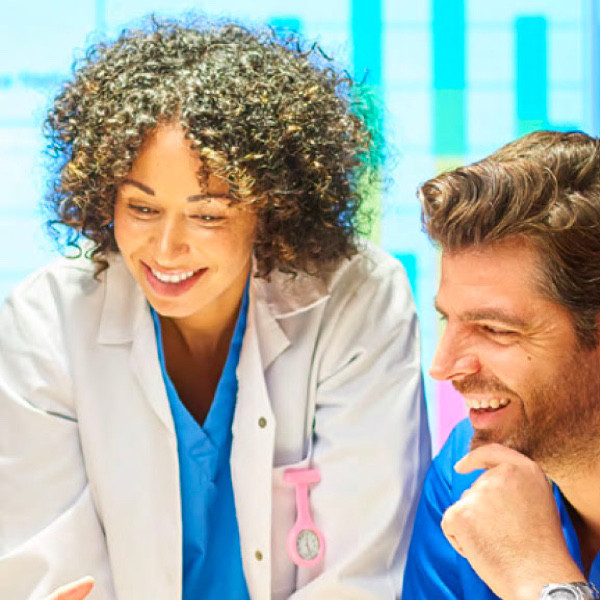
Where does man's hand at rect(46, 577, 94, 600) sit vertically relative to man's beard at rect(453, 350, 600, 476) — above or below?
below

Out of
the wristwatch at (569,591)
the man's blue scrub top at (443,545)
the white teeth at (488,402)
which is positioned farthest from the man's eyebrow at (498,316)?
the wristwatch at (569,591)

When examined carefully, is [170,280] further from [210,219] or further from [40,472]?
[40,472]

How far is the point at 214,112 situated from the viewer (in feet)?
7.30

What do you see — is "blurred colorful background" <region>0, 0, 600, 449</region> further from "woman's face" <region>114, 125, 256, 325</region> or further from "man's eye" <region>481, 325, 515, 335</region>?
"man's eye" <region>481, 325, 515, 335</region>

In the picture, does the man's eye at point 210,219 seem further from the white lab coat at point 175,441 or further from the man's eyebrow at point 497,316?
the man's eyebrow at point 497,316

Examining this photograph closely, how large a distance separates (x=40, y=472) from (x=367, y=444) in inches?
23.9

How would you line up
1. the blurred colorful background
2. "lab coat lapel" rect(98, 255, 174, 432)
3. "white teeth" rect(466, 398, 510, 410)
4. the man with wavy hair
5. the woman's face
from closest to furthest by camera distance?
the man with wavy hair
"white teeth" rect(466, 398, 510, 410)
the woman's face
"lab coat lapel" rect(98, 255, 174, 432)
the blurred colorful background

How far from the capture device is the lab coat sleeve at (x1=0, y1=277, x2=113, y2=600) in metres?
2.22

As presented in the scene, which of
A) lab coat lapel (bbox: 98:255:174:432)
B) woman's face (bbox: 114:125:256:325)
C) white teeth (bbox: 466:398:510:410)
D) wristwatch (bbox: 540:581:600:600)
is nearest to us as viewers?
wristwatch (bbox: 540:581:600:600)

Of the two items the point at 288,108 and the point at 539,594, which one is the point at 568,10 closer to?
the point at 288,108

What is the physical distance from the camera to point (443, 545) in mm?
2105

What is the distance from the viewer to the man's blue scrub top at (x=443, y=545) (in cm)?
205

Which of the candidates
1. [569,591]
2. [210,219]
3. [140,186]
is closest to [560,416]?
[569,591]

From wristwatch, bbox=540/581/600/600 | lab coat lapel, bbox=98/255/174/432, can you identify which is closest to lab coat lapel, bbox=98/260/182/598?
lab coat lapel, bbox=98/255/174/432
